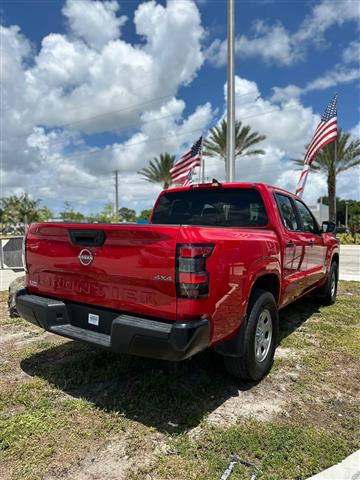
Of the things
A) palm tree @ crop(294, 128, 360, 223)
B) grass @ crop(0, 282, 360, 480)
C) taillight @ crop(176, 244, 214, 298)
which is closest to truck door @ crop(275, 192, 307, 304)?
grass @ crop(0, 282, 360, 480)

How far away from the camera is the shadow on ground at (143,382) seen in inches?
121

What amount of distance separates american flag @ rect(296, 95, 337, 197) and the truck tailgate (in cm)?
1012

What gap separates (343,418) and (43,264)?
9.51ft

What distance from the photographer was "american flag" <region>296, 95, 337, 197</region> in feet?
38.8

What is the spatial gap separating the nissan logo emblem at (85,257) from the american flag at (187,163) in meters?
12.2

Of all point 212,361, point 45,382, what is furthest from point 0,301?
point 212,361

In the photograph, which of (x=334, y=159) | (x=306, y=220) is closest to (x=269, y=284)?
(x=306, y=220)

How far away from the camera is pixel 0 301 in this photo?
7074mm

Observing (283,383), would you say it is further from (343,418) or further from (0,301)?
(0,301)

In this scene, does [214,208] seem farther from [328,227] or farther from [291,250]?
[328,227]

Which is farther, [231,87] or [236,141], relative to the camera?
[236,141]

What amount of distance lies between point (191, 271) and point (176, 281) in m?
0.13

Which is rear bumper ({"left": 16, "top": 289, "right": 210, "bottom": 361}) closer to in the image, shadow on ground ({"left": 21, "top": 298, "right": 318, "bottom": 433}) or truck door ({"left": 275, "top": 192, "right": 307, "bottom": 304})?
shadow on ground ({"left": 21, "top": 298, "right": 318, "bottom": 433})

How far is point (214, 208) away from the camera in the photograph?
4340 mm
